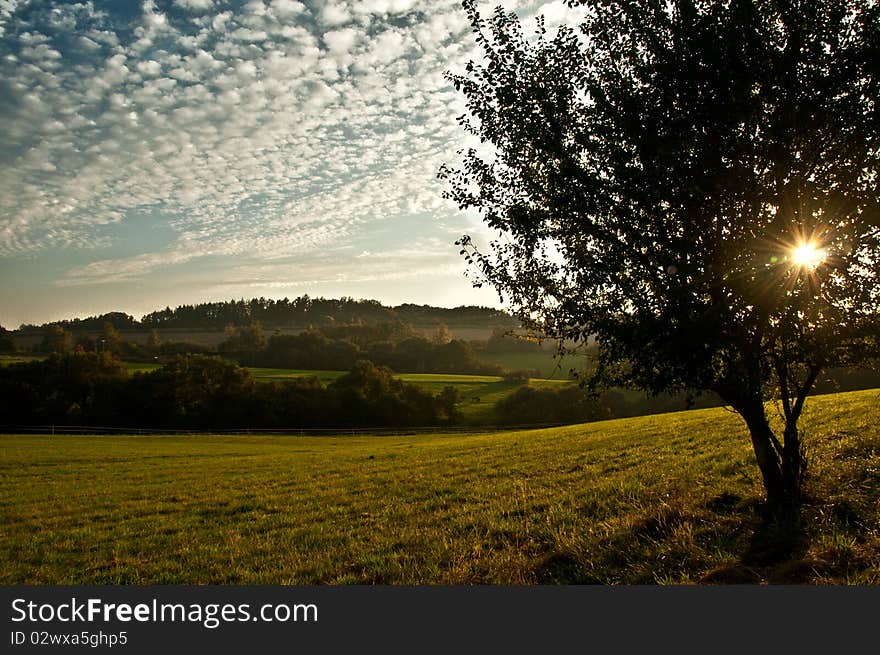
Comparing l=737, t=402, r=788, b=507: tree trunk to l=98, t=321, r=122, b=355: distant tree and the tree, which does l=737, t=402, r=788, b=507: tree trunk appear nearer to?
the tree

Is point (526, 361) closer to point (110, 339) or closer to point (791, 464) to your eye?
point (110, 339)

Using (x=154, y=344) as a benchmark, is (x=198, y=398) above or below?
below

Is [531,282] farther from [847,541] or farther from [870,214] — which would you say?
[847,541]

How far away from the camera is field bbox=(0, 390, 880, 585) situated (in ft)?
29.6

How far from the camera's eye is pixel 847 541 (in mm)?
8406

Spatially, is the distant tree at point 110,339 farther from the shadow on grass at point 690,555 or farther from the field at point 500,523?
the shadow on grass at point 690,555

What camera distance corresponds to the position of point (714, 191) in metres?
9.77

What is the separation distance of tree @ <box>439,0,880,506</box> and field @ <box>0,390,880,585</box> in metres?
2.32

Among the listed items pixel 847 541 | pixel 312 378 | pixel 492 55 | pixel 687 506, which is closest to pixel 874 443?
Answer: pixel 687 506

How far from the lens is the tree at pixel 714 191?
946 cm

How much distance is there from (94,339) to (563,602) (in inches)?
6915

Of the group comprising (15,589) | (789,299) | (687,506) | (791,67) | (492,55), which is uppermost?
(492,55)

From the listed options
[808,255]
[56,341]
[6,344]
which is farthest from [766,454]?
[56,341]

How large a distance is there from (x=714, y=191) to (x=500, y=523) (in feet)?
26.2
